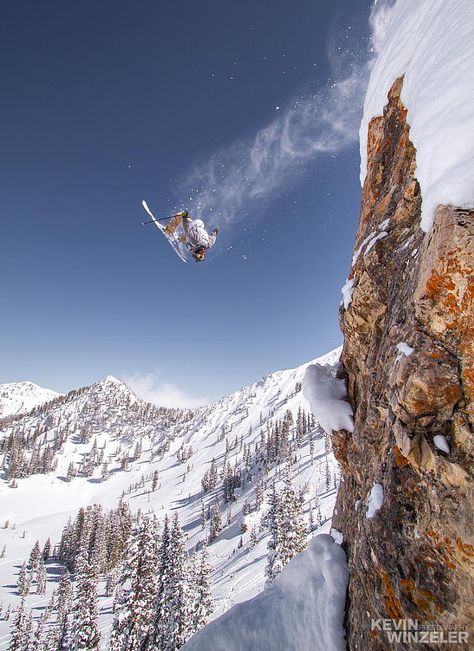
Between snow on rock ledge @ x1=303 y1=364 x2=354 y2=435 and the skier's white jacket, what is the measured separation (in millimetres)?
8306

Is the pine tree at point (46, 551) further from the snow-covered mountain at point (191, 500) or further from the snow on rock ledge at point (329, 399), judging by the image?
the snow on rock ledge at point (329, 399)

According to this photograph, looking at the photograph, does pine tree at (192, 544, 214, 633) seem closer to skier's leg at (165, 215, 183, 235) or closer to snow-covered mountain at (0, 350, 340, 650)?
snow-covered mountain at (0, 350, 340, 650)

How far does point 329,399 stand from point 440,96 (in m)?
5.94

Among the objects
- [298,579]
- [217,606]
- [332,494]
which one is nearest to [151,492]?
[332,494]

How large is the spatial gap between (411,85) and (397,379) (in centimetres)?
547

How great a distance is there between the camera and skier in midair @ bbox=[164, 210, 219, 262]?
13.5m

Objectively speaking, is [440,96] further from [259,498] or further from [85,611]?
[259,498]

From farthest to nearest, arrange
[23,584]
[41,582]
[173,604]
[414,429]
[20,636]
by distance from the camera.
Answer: [41,582] → [23,584] → [20,636] → [173,604] → [414,429]

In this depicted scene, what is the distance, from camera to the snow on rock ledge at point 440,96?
3.76 meters

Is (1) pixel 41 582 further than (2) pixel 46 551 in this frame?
No

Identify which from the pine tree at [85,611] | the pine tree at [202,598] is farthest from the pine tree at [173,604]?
the pine tree at [85,611]

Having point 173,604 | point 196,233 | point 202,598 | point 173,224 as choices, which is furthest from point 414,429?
point 202,598

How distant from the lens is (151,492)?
170 meters

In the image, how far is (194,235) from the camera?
13664 millimetres
